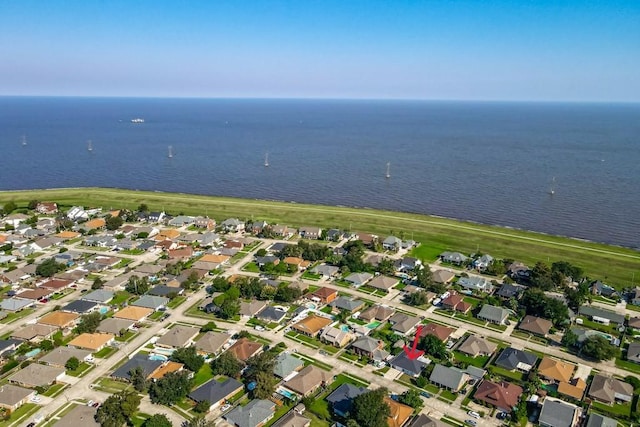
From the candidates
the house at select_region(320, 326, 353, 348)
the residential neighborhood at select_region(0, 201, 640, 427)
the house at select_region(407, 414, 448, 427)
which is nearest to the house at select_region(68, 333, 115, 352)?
the residential neighborhood at select_region(0, 201, 640, 427)

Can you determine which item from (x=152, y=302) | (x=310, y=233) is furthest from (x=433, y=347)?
(x=310, y=233)

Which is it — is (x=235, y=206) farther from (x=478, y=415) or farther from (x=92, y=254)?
(x=478, y=415)

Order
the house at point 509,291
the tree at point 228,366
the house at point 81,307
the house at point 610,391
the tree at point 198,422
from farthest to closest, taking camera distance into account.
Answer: the house at point 509,291, the house at point 81,307, the tree at point 228,366, the house at point 610,391, the tree at point 198,422

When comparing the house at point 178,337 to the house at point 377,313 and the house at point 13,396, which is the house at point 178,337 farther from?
the house at point 377,313

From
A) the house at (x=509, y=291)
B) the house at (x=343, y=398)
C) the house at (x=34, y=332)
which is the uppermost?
the house at (x=509, y=291)

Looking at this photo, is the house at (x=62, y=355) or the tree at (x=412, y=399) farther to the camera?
the house at (x=62, y=355)

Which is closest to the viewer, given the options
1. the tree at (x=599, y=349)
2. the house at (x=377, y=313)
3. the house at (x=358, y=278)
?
the tree at (x=599, y=349)

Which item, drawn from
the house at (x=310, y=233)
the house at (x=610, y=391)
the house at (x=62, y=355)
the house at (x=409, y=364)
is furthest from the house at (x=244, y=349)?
the house at (x=310, y=233)

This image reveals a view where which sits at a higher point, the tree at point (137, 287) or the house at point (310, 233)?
the house at point (310, 233)

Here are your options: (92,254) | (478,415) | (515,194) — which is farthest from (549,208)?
(92,254)
